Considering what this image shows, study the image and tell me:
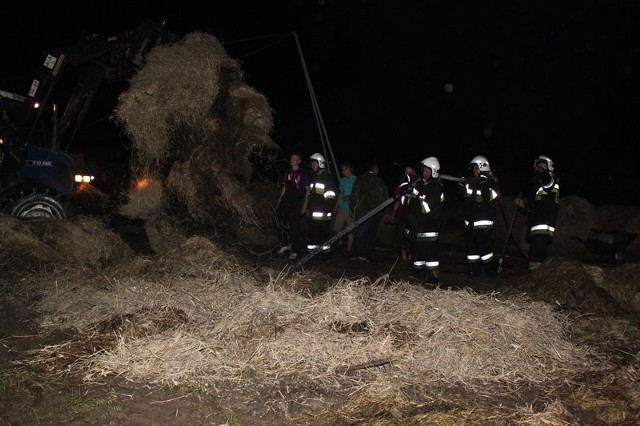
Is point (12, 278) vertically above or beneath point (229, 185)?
beneath

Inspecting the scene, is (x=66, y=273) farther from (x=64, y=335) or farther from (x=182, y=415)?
(x=182, y=415)

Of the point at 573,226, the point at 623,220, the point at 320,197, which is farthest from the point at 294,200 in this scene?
the point at 623,220

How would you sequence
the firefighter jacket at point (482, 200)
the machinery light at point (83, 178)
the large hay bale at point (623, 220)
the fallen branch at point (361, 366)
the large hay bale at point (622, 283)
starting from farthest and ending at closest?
the large hay bale at point (623, 220)
the machinery light at point (83, 178)
the firefighter jacket at point (482, 200)
the large hay bale at point (622, 283)
the fallen branch at point (361, 366)

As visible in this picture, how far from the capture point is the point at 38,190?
991cm

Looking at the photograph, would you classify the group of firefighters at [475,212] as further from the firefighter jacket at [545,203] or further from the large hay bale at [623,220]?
the large hay bale at [623,220]

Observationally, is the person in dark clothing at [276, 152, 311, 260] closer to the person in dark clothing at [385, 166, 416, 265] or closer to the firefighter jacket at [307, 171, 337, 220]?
the firefighter jacket at [307, 171, 337, 220]

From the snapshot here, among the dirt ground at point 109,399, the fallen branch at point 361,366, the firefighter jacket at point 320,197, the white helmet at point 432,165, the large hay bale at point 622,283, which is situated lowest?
the dirt ground at point 109,399

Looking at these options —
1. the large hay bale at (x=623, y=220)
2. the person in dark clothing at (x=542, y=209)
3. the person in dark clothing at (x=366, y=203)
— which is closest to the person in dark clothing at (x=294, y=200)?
the person in dark clothing at (x=366, y=203)

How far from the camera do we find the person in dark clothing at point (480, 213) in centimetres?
892

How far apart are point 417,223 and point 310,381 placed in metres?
4.43

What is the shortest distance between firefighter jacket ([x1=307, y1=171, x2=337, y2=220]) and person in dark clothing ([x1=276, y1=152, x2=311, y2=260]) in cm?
24

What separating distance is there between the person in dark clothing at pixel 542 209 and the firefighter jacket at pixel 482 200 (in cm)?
57

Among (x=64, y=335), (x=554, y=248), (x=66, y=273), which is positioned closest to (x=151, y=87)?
(x=66, y=273)

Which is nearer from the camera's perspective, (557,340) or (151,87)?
(557,340)
